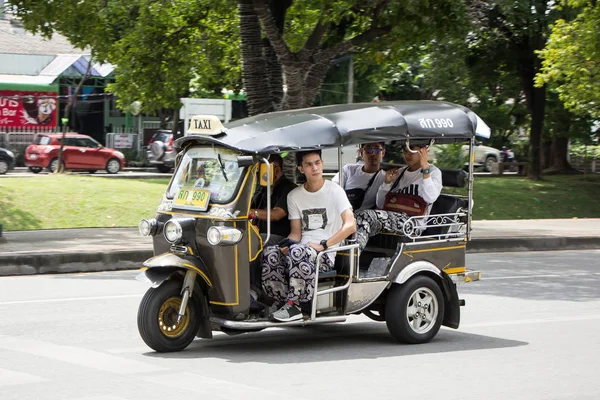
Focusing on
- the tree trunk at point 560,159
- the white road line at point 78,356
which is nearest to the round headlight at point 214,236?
the white road line at point 78,356

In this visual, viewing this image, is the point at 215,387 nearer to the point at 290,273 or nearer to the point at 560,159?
the point at 290,273

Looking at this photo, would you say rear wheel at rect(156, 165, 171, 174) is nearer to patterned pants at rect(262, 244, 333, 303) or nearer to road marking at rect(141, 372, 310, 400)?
patterned pants at rect(262, 244, 333, 303)

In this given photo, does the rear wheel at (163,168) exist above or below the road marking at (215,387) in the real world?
above

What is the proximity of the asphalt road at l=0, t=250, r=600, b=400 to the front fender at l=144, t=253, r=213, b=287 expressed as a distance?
63cm

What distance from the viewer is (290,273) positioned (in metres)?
7.79

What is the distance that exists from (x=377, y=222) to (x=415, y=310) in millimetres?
859

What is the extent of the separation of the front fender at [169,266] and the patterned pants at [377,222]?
61.6 inches

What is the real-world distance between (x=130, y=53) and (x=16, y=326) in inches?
496

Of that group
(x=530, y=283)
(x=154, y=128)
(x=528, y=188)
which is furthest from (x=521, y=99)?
(x=530, y=283)

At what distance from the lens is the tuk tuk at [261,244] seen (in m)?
7.61

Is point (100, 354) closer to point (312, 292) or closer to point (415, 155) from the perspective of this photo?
point (312, 292)

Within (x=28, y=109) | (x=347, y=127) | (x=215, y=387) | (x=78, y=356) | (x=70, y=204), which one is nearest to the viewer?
(x=215, y=387)

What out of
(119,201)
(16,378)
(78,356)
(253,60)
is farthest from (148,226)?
(119,201)

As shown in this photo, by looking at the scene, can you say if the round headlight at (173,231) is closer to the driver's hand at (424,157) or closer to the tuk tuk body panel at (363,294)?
the tuk tuk body panel at (363,294)
